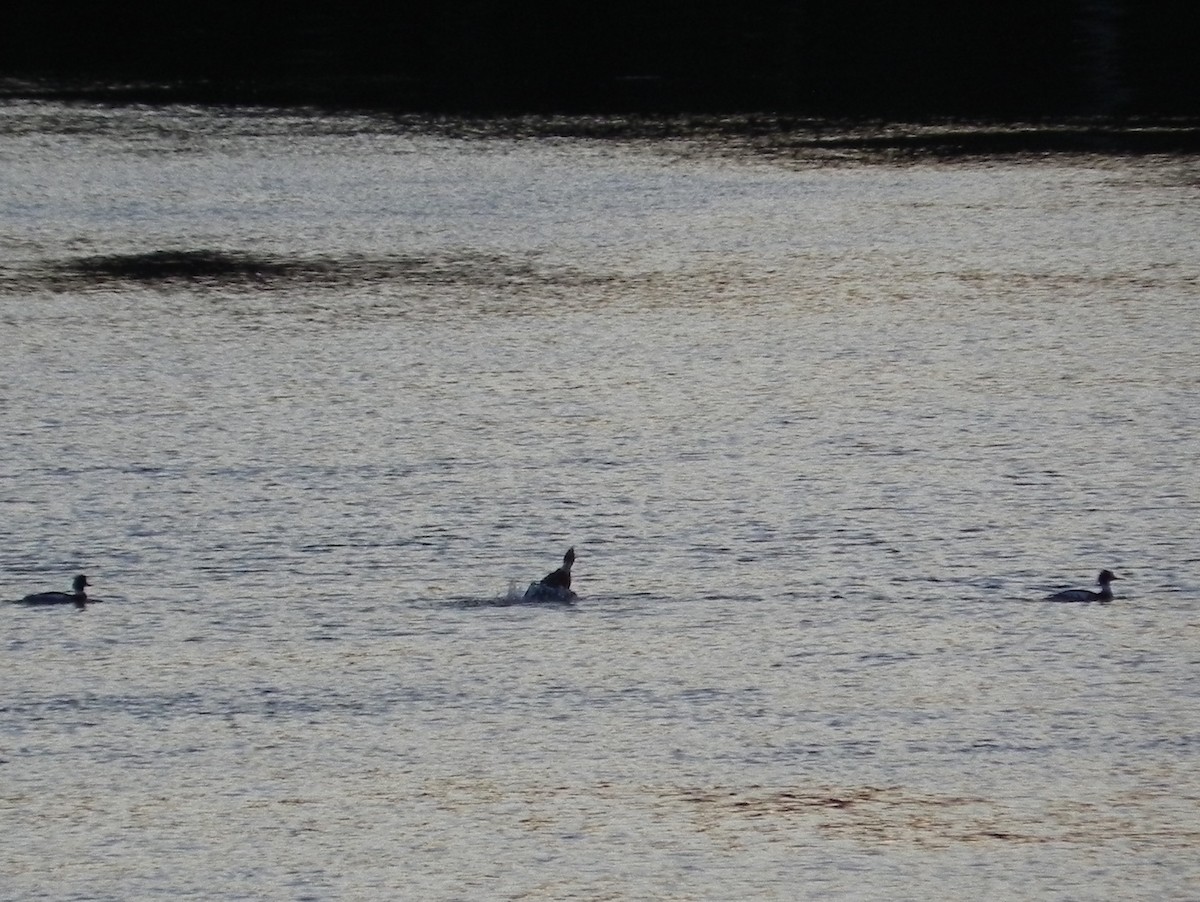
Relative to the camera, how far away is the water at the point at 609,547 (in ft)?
20.9

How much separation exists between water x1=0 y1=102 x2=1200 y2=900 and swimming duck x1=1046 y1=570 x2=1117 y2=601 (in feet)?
0.30

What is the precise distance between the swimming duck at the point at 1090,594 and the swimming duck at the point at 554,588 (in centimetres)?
175

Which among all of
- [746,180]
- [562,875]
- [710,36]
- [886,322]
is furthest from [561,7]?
[562,875]

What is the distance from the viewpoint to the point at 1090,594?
26.7 feet

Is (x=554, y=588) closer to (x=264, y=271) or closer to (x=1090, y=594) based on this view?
(x=1090, y=594)

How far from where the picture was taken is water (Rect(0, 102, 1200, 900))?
6383mm

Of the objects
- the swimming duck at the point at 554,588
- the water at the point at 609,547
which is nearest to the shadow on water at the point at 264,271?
the water at the point at 609,547

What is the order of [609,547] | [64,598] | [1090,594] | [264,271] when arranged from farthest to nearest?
[264,271], [609,547], [64,598], [1090,594]

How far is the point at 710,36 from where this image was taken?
28375 mm

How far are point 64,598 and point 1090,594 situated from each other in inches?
147

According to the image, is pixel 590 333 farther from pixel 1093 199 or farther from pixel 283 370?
pixel 1093 199

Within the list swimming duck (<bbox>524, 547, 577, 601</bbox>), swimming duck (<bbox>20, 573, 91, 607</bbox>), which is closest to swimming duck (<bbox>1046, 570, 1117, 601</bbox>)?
swimming duck (<bbox>524, 547, 577, 601</bbox>)

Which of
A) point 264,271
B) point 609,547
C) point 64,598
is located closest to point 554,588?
point 609,547

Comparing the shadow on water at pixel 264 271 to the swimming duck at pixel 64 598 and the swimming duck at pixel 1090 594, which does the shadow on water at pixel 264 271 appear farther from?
the swimming duck at pixel 1090 594
